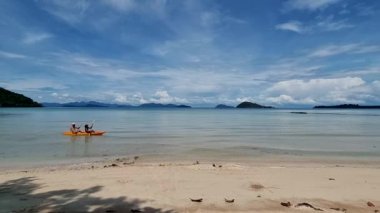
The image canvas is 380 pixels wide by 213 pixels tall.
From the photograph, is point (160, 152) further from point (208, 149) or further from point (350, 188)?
point (350, 188)

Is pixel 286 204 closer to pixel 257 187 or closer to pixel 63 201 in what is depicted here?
pixel 257 187

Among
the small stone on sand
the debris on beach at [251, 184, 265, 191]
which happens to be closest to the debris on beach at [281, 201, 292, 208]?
the small stone on sand

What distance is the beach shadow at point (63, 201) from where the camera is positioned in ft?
25.5

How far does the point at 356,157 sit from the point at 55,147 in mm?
18336

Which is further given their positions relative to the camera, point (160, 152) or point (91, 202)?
point (160, 152)

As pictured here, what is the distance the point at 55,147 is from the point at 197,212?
59.3ft

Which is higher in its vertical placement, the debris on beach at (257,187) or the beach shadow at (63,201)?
the debris on beach at (257,187)

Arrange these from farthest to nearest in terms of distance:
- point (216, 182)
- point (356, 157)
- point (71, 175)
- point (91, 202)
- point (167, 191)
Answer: point (356, 157) < point (71, 175) < point (216, 182) < point (167, 191) < point (91, 202)

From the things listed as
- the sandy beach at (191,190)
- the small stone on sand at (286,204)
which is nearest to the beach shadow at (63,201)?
the sandy beach at (191,190)

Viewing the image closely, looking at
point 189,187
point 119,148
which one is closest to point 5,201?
point 189,187

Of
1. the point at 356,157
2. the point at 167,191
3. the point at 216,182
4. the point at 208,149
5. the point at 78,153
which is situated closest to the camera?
the point at 167,191

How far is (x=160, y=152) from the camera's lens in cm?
2075

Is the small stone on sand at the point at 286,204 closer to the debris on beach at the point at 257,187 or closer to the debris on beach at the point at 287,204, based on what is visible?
the debris on beach at the point at 287,204

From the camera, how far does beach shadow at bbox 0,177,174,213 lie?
778 cm
